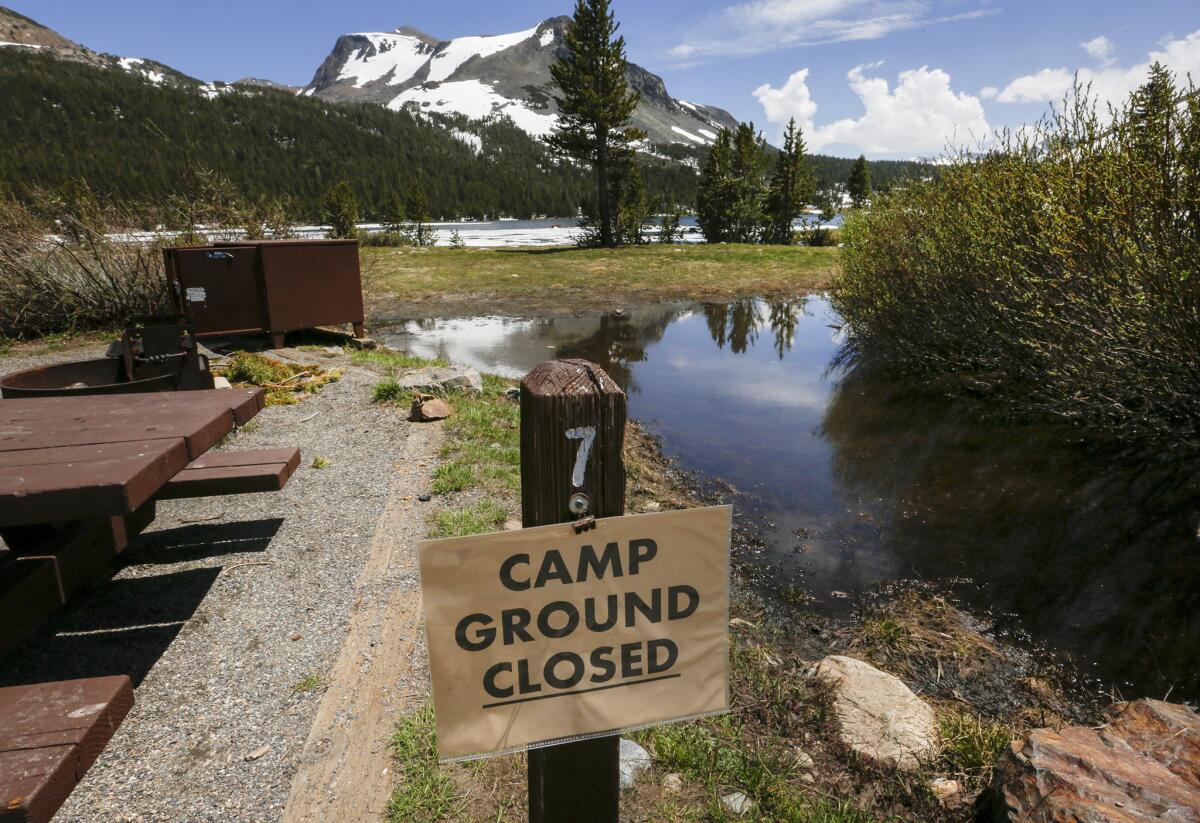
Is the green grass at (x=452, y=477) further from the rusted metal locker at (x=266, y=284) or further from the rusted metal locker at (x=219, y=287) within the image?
the rusted metal locker at (x=219, y=287)

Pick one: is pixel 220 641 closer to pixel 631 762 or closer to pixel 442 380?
pixel 631 762

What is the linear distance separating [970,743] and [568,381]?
3093 millimetres

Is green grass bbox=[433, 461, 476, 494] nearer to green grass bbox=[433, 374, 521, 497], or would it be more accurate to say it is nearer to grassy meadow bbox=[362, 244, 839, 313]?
green grass bbox=[433, 374, 521, 497]

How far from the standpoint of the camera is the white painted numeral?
1.40 m

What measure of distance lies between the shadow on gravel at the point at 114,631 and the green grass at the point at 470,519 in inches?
58.2

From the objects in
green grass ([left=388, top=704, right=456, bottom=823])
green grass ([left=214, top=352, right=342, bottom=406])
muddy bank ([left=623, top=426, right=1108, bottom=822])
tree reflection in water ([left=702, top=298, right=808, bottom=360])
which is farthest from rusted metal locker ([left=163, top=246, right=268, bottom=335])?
green grass ([left=388, top=704, right=456, bottom=823])

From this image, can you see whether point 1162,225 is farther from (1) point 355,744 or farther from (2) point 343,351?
(2) point 343,351

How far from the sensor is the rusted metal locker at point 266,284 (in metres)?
10.4

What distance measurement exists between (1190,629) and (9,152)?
5538 inches

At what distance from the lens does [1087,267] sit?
6504mm

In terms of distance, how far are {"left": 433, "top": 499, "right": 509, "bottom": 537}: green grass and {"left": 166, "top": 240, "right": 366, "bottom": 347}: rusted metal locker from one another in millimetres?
7299

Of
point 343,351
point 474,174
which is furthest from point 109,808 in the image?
point 474,174

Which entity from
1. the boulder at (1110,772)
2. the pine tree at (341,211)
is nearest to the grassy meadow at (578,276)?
the pine tree at (341,211)

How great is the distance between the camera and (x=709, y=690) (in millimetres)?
1619
